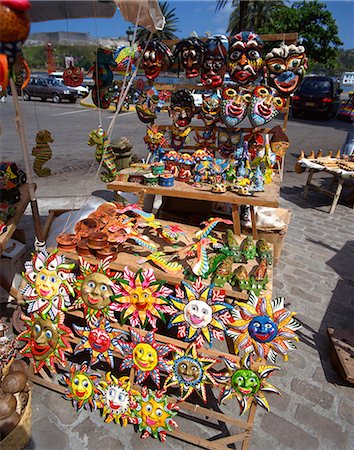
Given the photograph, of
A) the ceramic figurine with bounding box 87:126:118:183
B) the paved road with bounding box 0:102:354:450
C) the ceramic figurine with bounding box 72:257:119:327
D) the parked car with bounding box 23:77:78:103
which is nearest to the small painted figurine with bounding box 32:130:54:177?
the ceramic figurine with bounding box 87:126:118:183

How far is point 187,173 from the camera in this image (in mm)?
3188

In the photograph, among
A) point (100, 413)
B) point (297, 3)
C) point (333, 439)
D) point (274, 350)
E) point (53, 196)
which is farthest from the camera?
point (297, 3)

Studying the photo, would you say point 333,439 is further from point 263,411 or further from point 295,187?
point 295,187

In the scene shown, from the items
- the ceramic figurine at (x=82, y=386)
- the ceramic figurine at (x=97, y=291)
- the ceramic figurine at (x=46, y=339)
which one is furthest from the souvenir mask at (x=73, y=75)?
the ceramic figurine at (x=82, y=386)

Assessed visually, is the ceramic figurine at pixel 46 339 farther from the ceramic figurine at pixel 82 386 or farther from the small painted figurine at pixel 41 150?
the small painted figurine at pixel 41 150

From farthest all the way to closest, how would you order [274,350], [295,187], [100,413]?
[295,187] < [100,413] < [274,350]

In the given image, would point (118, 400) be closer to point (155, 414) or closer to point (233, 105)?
point (155, 414)

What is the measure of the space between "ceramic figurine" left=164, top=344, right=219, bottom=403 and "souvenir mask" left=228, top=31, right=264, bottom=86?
2.57 metres

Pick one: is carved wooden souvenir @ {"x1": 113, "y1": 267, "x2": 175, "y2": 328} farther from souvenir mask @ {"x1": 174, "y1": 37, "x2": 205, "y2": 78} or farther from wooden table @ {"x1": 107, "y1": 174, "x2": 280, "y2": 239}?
souvenir mask @ {"x1": 174, "y1": 37, "x2": 205, "y2": 78}

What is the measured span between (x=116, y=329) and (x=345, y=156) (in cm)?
594

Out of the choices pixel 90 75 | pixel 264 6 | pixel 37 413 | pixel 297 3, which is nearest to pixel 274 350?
pixel 37 413

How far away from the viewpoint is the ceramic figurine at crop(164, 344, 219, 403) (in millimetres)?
1957

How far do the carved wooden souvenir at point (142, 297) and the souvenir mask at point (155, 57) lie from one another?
240 centimetres

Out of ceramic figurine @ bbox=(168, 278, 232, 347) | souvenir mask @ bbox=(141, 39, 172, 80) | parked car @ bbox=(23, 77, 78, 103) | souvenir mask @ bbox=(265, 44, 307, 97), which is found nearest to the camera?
ceramic figurine @ bbox=(168, 278, 232, 347)
